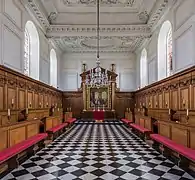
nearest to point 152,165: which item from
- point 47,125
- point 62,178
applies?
point 62,178

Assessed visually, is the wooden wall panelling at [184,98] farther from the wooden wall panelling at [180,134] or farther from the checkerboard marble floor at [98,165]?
the wooden wall panelling at [180,134]

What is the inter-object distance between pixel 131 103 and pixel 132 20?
757 centimetres

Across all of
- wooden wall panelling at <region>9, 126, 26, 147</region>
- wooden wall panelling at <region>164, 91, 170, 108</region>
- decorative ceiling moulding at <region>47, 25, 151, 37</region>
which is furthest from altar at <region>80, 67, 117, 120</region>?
wooden wall panelling at <region>9, 126, 26, 147</region>

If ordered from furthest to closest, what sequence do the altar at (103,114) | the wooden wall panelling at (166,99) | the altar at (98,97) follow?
the altar at (98,97), the altar at (103,114), the wooden wall panelling at (166,99)

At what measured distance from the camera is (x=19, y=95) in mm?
9078

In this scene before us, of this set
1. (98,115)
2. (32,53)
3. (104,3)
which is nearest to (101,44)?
(98,115)

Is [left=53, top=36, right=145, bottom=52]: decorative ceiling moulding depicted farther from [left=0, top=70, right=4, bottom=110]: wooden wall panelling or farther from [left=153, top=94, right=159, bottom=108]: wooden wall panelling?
[left=0, top=70, right=4, bottom=110]: wooden wall panelling

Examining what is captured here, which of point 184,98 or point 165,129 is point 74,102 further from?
point 165,129

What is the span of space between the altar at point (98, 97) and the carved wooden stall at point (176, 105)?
4.77m

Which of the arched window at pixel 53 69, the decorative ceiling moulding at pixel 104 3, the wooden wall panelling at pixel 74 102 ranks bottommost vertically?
the wooden wall panelling at pixel 74 102

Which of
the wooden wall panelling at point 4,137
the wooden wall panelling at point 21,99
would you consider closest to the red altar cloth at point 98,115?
the wooden wall panelling at point 21,99

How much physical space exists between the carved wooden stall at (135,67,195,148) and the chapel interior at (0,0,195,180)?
0.04 meters

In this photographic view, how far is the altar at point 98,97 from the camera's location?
18625 mm

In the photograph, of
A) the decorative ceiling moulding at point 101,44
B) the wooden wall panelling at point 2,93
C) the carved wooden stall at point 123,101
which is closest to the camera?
the wooden wall panelling at point 2,93
